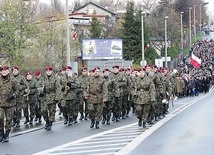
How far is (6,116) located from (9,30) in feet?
112

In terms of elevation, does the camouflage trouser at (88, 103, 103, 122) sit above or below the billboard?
below

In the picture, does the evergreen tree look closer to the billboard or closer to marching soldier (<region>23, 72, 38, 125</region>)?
the billboard

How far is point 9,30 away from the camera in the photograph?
48.1 metres

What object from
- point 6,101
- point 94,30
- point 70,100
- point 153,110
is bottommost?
point 153,110

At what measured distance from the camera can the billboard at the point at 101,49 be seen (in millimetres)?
40906

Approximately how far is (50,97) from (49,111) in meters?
0.44

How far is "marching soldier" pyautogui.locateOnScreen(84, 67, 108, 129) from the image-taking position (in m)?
17.9

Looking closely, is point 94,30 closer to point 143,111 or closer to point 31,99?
point 31,99

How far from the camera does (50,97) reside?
1753cm

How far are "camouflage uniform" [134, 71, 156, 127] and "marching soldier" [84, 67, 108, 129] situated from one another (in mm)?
1036

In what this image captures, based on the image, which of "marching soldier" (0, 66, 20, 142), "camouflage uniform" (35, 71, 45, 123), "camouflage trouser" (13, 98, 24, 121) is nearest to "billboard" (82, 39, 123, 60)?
"camouflage uniform" (35, 71, 45, 123)

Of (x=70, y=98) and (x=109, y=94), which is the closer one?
(x=70, y=98)

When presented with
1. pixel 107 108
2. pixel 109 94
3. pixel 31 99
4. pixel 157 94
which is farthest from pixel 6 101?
pixel 157 94

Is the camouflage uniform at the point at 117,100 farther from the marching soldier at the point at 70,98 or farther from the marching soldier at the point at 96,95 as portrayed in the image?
the marching soldier at the point at 96,95
